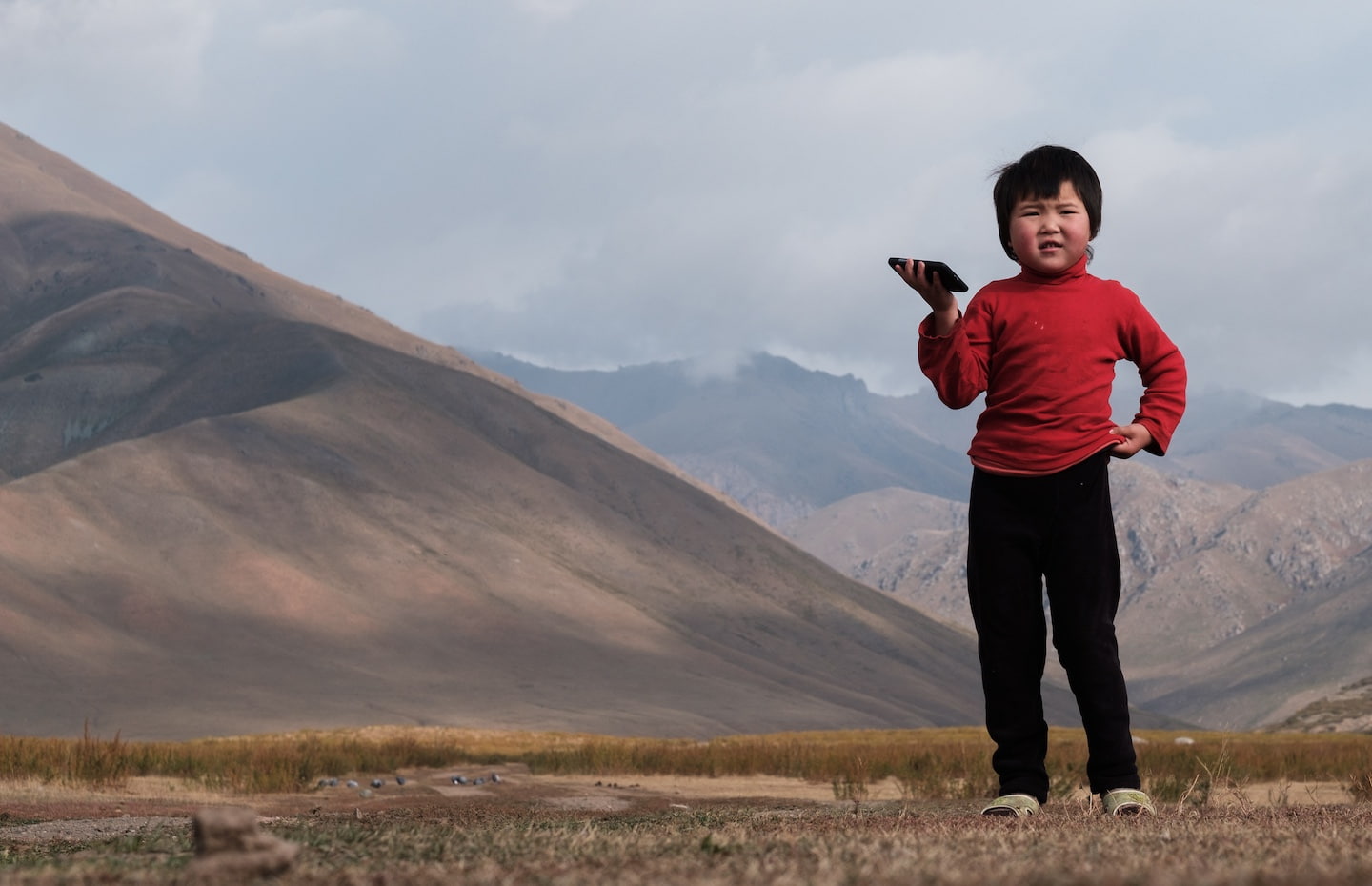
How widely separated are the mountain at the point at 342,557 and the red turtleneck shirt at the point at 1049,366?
216ft

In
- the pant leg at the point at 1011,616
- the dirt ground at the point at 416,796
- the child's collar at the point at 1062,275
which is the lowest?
the dirt ground at the point at 416,796

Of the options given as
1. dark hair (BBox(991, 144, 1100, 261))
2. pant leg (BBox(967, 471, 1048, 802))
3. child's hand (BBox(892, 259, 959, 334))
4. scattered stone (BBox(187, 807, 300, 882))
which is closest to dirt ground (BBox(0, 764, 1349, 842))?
pant leg (BBox(967, 471, 1048, 802))

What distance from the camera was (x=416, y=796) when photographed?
16.1 m

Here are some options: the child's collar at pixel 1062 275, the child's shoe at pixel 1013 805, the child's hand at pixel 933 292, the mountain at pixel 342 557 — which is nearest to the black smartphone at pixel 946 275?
the child's hand at pixel 933 292

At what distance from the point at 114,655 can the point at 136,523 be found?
56.9 feet

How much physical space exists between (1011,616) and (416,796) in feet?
36.4

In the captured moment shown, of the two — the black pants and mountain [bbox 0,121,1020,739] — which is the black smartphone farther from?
mountain [bbox 0,121,1020,739]

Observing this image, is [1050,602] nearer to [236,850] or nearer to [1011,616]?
[1011,616]

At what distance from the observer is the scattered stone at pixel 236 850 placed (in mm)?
3271

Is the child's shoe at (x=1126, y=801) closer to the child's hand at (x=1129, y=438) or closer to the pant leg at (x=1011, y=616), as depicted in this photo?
the pant leg at (x=1011, y=616)

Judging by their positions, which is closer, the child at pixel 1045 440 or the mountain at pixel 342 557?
the child at pixel 1045 440

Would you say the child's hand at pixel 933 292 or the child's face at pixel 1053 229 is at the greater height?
the child's face at pixel 1053 229

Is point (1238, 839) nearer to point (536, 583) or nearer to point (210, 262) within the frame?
point (536, 583)

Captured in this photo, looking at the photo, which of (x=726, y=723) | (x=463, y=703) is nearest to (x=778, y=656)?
(x=726, y=723)
